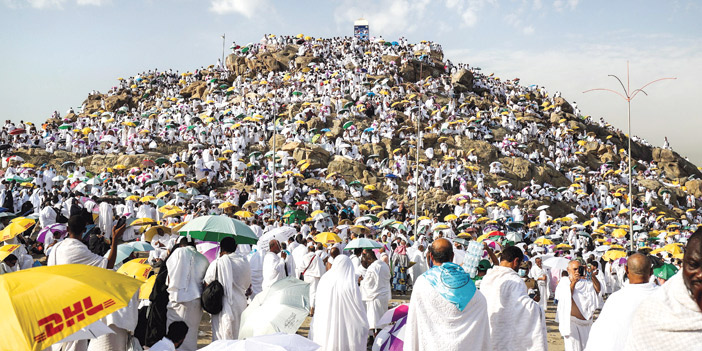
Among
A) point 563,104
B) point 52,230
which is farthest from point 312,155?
point 563,104

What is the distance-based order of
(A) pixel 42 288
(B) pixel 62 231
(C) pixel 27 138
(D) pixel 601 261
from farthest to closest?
(C) pixel 27 138 → (D) pixel 601 261 → (B) pixel 62 231 → (A) pixel 42 288

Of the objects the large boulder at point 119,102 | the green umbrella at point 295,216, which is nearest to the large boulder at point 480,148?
the green umbrella at point 295,216

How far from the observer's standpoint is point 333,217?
23.7 meters

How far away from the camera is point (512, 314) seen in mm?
4234

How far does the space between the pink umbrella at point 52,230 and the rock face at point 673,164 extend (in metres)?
48.2

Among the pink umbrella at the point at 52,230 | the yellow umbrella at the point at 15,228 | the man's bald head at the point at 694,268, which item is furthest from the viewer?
the pink umbrella at the point at 52,230

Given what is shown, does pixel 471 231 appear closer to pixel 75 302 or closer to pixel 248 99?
pixel 75 302

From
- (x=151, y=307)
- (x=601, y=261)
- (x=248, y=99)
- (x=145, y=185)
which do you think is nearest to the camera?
(x=151, y=307)

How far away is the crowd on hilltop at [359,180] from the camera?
13.7 metres

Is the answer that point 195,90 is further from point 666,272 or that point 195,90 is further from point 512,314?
point 512,314

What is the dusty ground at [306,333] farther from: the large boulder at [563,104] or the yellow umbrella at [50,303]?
the large boulder at [563,104]

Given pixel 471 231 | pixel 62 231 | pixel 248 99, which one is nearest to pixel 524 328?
pixel 62 231

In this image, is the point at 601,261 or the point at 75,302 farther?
the point at 601,261

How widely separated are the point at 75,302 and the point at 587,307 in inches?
202
